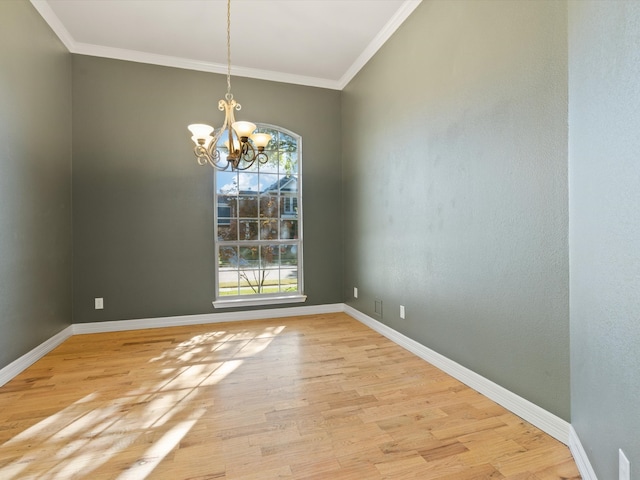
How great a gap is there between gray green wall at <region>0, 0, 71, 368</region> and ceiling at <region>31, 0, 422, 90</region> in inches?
15.7

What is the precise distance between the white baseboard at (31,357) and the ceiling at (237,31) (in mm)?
3099

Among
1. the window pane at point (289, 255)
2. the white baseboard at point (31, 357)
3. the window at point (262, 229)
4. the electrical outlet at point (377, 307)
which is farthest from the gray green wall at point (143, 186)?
the electrical outlet at point (377, 307)

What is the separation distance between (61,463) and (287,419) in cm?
112

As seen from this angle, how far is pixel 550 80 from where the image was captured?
69.8 inches

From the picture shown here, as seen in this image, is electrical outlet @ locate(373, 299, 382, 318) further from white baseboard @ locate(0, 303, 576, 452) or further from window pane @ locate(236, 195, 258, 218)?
window pane @ locate(236, 195, 258, 218)

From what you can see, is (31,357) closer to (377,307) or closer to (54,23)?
(54,23)

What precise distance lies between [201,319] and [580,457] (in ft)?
12.4

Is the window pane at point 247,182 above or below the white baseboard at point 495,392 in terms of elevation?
above

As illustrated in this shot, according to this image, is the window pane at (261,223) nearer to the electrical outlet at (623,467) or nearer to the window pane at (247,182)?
the window pane at (247,182)

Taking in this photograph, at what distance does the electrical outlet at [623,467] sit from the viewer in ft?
3.56

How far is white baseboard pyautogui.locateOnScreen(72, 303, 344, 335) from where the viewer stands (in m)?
3.82

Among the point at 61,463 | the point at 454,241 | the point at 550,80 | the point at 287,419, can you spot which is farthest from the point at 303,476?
the point at 550,80

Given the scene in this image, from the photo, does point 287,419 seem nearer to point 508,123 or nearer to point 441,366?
point 441,366

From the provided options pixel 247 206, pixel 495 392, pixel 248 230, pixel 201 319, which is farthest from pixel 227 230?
pixel 495 392
